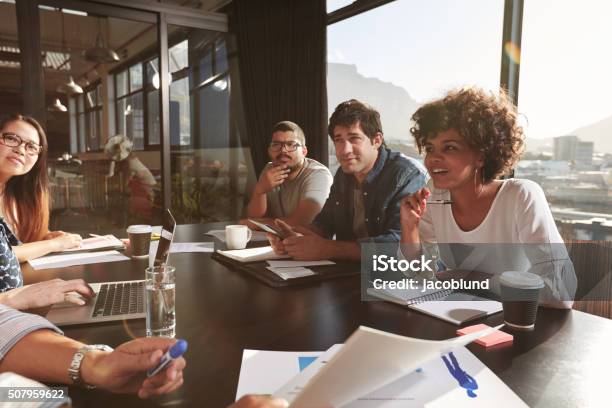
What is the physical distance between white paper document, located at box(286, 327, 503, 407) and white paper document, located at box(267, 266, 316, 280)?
2.44 feet

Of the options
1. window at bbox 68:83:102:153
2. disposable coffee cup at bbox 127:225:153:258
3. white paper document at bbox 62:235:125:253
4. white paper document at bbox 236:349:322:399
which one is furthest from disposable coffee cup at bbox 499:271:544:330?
window at bbox 68:83:102:153

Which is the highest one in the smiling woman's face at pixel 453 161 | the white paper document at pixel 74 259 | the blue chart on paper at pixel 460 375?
the smiling woman's face at pixel 453 161

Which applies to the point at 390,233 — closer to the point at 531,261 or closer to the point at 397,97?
the point at 531,261

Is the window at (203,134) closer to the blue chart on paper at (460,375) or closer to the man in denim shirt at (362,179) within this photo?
the man in denim shirt at (362,179)

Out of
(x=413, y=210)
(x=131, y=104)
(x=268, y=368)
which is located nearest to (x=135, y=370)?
(x=268, y=368)

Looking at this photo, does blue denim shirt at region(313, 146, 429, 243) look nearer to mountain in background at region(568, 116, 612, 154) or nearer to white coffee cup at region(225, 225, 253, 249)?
white coffee cup at region(225, 225, 253, 249)

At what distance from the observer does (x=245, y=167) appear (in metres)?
4.79

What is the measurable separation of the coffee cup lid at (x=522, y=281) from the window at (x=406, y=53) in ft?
5.06

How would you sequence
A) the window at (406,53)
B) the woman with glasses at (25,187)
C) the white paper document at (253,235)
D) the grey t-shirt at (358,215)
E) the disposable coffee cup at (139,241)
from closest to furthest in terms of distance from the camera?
1. the disposable coffee cup at (139,241)
2. the woman with glasses at (25,187)
3. the white paper document at (253,235)
4. the grey t-shirt at (358,215)
5. the window at (406,53)

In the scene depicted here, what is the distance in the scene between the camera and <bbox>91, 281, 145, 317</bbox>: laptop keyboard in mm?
1062

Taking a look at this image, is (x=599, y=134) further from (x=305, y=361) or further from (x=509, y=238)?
(x=305, y=361)

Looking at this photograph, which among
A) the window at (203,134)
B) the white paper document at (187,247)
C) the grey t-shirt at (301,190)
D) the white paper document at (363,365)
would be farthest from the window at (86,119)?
the white paper document at (363,365)

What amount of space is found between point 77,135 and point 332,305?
142 inches

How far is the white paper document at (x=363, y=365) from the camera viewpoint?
1.62 feet
